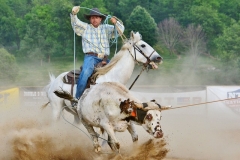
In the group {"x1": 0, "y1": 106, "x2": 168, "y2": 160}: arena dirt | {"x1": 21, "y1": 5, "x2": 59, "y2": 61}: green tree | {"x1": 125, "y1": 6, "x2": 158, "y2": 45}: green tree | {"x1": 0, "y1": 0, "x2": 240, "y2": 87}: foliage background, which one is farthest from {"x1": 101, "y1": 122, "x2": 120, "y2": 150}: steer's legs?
{"x1": 21, "y1": 5, "x2": 59, "y2": 61}: green tree

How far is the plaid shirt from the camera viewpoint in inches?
403

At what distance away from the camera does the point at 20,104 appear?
18.3 meters

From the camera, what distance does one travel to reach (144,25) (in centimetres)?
2869

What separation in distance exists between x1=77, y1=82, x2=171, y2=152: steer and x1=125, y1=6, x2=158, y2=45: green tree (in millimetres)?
18701

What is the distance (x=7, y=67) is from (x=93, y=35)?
1771 centimetres

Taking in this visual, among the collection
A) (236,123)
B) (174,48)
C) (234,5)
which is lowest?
(236,123)

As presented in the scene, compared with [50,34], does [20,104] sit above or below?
below

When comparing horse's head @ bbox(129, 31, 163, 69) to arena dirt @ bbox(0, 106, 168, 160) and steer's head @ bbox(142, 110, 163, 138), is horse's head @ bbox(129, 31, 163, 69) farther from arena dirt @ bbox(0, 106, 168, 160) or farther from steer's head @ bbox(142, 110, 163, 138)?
steer's head @ bbox(142, 110, 163, 138)

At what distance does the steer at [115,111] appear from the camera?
8.01 meters

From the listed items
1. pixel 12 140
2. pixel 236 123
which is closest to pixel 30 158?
pixel 12 140

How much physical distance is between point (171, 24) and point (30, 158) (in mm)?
21121

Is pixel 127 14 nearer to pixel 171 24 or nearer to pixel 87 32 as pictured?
pixel 171 24

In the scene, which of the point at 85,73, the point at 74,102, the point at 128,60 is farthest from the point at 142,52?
the point at 74,102

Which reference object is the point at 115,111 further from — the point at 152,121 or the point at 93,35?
the point at 93,35
